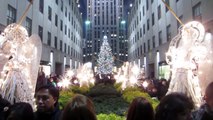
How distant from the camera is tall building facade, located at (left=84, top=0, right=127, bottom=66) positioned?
88.7 m

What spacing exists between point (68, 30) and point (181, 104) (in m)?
44.4

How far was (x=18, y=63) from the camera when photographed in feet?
26.5

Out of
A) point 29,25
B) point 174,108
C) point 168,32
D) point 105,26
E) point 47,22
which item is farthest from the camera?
point 105,26

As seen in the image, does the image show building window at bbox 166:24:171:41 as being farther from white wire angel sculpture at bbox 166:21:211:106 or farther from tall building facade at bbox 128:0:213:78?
white wire angel sculpture at bbox 166:21:211:106

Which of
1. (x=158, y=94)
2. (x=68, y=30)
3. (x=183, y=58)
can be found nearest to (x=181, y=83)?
(x=183, y=58)

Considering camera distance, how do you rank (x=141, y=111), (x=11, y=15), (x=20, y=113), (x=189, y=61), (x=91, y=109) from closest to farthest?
(x=91, y=109) < (x=20, y=113) < (x=141, y=111) < (x=189, y=61) < (x=11, y=15)

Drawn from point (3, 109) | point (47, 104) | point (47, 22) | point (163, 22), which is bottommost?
point (3, 109)

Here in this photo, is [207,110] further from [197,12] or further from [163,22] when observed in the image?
[163,22]

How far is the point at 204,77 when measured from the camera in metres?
14.4

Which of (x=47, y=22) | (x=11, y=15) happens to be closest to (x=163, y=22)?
(x=47, y=22)

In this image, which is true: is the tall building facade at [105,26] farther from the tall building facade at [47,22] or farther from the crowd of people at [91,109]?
the crowd of people at [91,109]

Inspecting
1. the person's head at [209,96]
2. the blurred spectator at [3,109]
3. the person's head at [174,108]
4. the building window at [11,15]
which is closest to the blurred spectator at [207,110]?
the person's head at [209,96]

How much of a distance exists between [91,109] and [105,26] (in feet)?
300

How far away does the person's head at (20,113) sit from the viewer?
3.22 m
